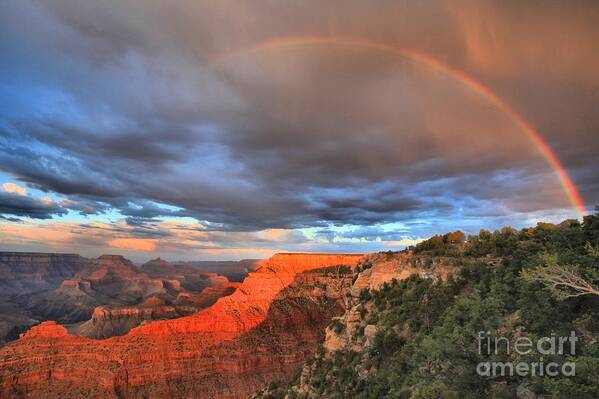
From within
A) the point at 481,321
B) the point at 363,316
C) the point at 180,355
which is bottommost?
the point at 180,355

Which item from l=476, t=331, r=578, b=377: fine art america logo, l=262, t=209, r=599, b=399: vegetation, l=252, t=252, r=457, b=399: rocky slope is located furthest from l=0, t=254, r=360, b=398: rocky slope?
l=476, t=331, r=578, b=377: fine art america logo

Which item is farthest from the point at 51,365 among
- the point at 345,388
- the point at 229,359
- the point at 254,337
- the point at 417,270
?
the point at 417,270

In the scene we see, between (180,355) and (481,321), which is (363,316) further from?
(180,355)

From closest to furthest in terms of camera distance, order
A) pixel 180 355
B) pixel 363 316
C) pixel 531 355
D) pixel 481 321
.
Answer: pixel 531 355 → pixel 481 321 → pixel 363 316 → pixel 180 355

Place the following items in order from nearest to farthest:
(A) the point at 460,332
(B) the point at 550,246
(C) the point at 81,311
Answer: (A) the point at 460,332 → (B) the point at 550,246 → (C) the point at 81,311

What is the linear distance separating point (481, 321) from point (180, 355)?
78822 millimetres

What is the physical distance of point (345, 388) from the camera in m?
29.2

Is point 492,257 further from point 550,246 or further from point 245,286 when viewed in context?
point 245,286

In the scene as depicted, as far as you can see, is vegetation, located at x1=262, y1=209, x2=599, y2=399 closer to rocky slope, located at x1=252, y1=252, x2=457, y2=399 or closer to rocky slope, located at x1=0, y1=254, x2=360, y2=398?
rocky slope, located at x1=252, y1=252, x2=457, y2=399

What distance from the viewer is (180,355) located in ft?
276

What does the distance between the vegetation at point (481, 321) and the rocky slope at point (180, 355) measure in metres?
39.6

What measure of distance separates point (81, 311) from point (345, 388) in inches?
8153

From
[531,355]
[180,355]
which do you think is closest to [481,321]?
[531,355]

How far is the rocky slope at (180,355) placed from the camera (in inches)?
2970
